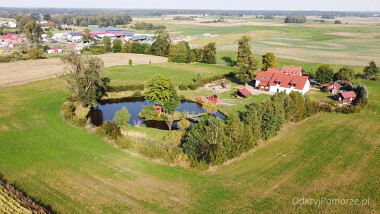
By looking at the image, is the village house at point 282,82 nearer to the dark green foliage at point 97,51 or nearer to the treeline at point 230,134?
the treeline at point 230,134

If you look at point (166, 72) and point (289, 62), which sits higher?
point (289, 62)

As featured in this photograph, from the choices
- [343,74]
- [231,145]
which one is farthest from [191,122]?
[343,74]

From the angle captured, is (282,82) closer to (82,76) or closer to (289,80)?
(289,80)

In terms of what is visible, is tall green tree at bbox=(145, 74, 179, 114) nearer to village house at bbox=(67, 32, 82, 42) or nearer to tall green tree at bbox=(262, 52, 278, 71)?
tall green tree at bbox=(262, 52, 278, 71)

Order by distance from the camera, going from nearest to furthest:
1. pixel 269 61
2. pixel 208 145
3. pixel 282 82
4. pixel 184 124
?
pixel 208 145 < pixel 184 124 < pixel 282 82 < pixel 269 61

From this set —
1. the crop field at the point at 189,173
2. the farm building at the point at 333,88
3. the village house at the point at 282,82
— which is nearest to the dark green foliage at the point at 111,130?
the crop field at the point at 189,173

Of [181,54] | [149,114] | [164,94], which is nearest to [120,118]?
[149,114]
